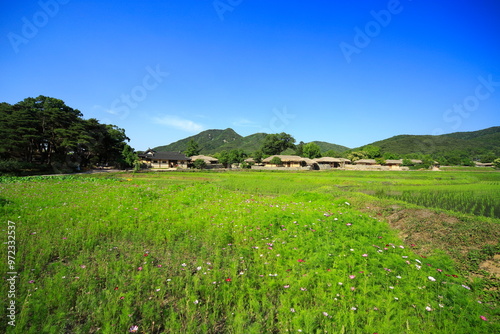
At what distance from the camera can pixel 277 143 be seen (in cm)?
9044

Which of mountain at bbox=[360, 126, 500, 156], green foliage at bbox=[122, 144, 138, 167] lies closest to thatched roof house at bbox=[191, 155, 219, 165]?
green foliage at bbox=[122, 144, 138, 167]

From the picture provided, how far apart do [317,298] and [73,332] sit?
11.7 ft

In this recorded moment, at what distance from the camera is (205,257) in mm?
4973

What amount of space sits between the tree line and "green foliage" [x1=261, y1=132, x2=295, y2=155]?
58.6 meters

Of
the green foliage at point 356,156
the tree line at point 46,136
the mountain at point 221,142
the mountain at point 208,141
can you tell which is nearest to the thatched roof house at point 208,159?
the tree line at point 46,136

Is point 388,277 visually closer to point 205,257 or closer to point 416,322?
point 416,322

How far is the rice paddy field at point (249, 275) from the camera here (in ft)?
9.91

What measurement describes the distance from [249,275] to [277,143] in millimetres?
87850

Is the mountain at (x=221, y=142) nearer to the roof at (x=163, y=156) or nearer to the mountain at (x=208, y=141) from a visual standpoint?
the mountain at (x=208, y=141)

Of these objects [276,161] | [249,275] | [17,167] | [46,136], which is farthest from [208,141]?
[249,275]

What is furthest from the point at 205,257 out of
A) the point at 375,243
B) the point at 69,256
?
the point at 375,243

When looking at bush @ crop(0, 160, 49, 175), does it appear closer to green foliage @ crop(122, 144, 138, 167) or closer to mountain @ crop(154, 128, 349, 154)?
green foliage @ crop(122, 144, 138, 167)

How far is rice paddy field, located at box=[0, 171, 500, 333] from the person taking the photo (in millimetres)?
3020

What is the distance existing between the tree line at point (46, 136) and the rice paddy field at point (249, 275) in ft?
113
